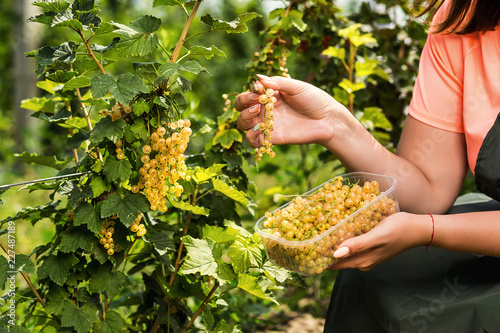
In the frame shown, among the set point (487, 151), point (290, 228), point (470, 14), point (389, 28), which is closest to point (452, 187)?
point (487, 151)

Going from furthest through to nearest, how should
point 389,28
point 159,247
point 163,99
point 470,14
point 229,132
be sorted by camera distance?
point 389,28 → point 229,132 → point 470,14 → point 159,247 → point 163,99

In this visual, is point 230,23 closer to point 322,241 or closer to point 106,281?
point 322,241

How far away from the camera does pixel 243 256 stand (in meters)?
1.13

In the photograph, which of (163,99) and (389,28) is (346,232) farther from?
(389,28)

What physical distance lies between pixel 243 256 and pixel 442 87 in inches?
28.5

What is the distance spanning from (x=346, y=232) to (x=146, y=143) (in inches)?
19.2

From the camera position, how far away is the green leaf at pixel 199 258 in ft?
3.62

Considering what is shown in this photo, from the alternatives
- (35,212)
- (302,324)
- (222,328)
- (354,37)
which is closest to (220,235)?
(222,328)

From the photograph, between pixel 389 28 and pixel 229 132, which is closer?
pixel 229 132

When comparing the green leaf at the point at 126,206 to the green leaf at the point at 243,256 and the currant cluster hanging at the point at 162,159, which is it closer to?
the currant cluster hanging at the point at 162,159

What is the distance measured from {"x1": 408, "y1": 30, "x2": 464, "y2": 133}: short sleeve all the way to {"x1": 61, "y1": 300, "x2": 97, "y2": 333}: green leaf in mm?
990

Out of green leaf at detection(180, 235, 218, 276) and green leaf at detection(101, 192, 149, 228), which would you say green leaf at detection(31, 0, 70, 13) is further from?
green leaf at detection(180, 235, 218, 276)

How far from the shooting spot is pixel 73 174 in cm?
109

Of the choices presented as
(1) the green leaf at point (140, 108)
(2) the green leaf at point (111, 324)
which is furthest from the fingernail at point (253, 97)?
(2) the green leaf at point (111, 324)
